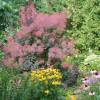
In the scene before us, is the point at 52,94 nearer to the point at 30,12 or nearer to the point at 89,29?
the point at 30,12

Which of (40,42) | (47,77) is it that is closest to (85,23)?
(40,42)

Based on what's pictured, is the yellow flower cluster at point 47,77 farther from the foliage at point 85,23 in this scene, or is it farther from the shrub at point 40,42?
the foliage at point 85,23

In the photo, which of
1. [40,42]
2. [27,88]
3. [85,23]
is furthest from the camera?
[85,23]

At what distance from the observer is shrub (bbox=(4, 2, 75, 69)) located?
8.63 metres

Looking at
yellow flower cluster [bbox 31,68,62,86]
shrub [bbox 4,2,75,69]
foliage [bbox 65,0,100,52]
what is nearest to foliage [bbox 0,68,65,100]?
yellow flower cluster [bbox 31,68,62,86]

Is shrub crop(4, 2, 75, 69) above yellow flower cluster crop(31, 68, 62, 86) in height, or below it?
above

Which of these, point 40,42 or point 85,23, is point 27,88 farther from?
point 85,23

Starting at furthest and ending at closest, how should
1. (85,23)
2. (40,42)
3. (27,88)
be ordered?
(85,23) < (40,42) < (27,88)

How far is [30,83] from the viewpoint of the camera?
284 inches

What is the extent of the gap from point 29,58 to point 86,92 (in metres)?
1.57

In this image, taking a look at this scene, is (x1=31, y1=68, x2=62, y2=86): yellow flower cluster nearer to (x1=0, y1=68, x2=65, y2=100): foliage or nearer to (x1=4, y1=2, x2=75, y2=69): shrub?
(x1=0, y1=68, x2=65, y2=100): foliage

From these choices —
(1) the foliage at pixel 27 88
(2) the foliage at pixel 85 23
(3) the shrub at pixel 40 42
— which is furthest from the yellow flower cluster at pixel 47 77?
(2) the foliage at pixel 85 23

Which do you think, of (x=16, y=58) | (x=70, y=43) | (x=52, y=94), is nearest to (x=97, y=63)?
(x=70, y=43)

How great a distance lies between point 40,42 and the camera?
8961 millimetres
